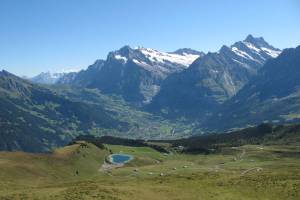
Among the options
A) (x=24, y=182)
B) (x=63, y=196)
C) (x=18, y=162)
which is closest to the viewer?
(x=63, y=196)

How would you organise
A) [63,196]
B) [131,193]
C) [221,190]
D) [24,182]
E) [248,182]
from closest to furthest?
[63,196] < [131,193] < [221,190] < [248,182] < [24,182]

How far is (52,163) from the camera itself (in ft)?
644

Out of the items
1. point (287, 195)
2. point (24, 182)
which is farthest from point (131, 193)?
point (24, 182)

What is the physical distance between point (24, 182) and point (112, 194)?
6331 centimetres

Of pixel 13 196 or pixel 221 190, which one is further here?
pixel 221 190

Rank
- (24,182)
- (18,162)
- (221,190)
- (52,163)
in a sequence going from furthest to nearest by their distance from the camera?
(52,163) → (18,162) → (24,182) → (221,190)

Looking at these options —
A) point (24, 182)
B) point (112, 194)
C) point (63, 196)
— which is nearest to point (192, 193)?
point (112, 194)

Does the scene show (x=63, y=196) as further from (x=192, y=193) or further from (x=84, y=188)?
(x=192, y=193)

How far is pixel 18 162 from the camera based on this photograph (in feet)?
576

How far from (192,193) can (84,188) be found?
21814mm

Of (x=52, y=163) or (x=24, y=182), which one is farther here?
(x=52, y=163)

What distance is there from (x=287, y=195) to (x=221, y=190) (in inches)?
538

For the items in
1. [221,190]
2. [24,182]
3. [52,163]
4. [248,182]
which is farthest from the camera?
[52,163]

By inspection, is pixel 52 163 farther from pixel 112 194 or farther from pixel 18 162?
pixel 112 194
